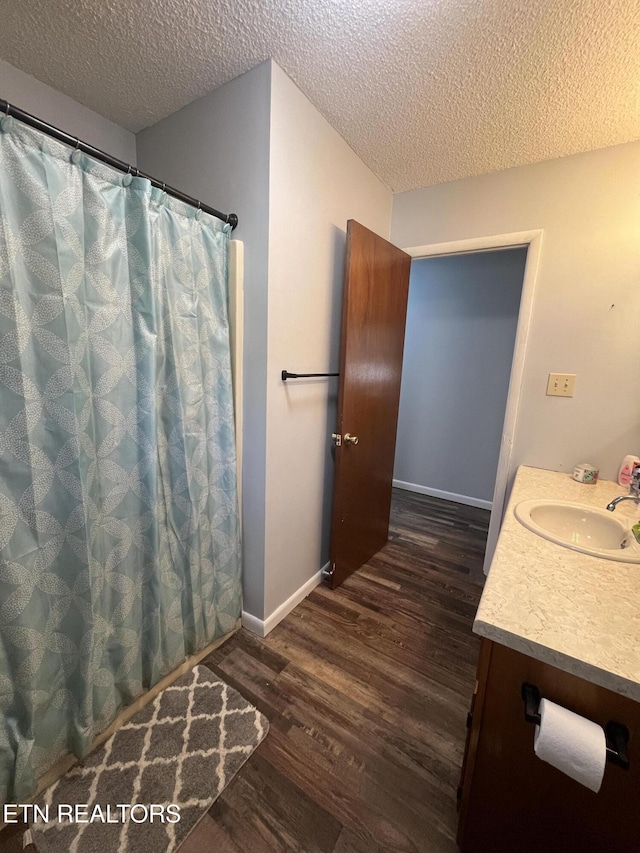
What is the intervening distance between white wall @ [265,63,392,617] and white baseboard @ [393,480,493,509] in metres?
1.73

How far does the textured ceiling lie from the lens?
1.01 m

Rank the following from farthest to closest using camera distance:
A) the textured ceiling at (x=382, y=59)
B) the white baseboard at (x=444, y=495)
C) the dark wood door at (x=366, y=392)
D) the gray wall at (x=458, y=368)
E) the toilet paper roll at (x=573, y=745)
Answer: the white baseboard at (x=444, y=495), the gray wall at (x=458, y=368), the dark wood door at (x=366, y=392), the textured ceiling at (x=382, y=59), the toilet paper roll at (x=573, y=745)

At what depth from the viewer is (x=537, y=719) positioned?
66 cm

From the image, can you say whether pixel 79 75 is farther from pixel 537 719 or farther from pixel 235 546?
pixel 537 719

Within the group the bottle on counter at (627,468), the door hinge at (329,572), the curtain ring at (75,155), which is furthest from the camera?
the door hinge at (329,572)

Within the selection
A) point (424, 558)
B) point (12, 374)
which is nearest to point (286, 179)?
point (12, 374)

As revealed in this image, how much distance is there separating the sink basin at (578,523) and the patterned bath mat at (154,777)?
1.27 metres

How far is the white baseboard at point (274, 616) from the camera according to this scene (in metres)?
1.62

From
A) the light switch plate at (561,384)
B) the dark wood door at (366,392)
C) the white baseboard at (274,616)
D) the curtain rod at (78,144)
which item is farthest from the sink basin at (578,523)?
the curtain rod at (78,144)

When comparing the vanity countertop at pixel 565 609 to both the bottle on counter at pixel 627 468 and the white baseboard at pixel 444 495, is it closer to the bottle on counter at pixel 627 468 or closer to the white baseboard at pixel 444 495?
the bottle on counter at pixel 627 468

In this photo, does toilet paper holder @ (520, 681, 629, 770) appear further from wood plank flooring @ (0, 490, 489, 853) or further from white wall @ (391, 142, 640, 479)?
white wall @ (391, 142, 640, 479)

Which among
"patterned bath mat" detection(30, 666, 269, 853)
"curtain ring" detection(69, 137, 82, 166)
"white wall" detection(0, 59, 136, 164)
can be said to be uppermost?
"white wall" detection(0, 59, 136, 164)

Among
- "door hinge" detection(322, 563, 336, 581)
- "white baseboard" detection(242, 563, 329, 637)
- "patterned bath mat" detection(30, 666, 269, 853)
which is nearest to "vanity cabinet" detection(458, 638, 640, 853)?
"patterned bath mat" detection(30, 666, 269, 853)

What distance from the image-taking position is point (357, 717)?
1277 mm
